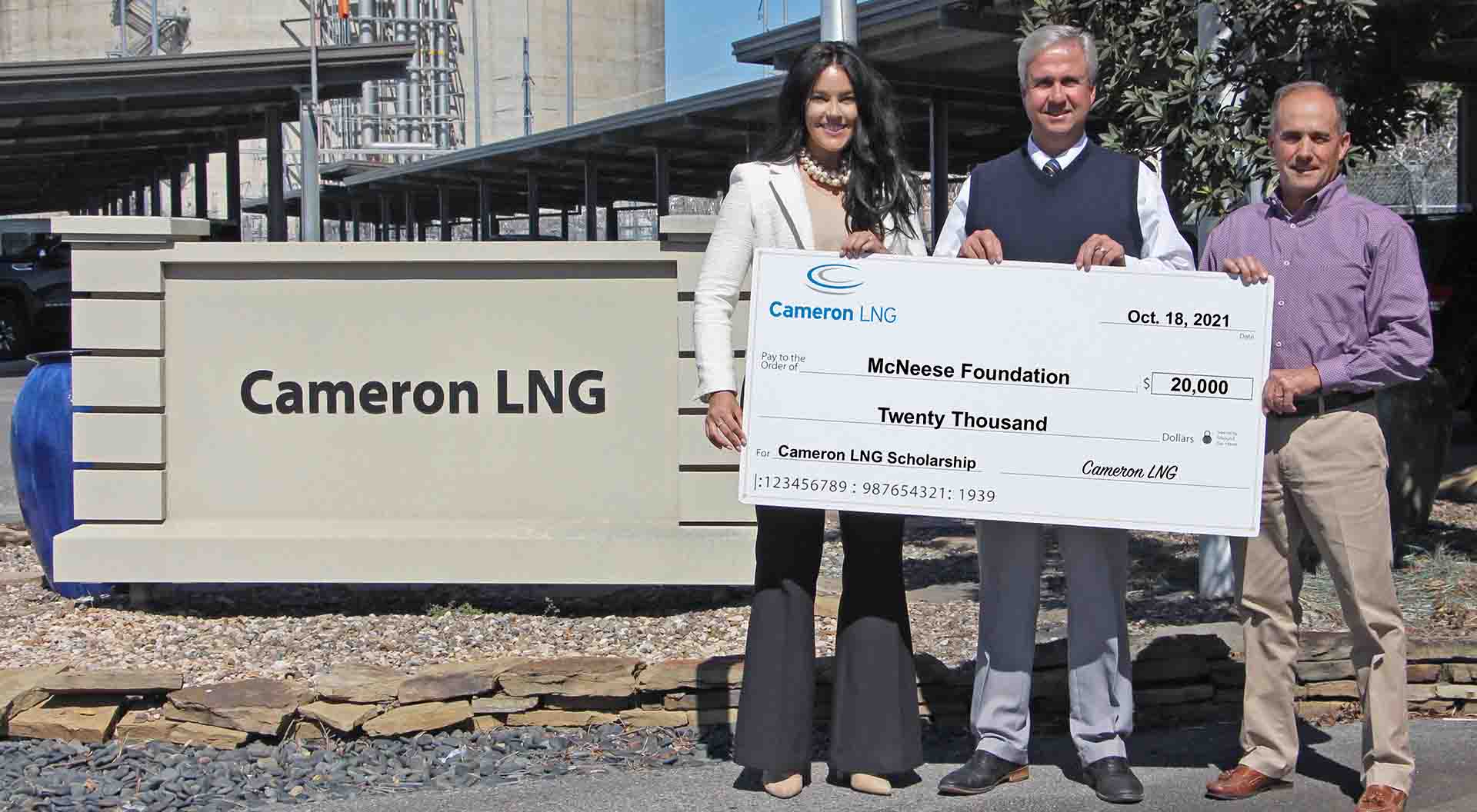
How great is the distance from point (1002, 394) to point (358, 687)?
2192 mm

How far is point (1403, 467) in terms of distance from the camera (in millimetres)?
8062

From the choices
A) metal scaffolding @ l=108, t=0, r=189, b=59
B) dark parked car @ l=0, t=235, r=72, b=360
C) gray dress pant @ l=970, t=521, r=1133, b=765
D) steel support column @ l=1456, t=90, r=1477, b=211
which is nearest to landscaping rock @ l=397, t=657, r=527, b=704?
gray dress pant @ l=970, t=521, r=1133, b=765

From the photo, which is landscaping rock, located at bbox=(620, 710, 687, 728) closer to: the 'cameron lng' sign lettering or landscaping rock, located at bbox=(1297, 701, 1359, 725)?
the 'cameron lng' sign lettering

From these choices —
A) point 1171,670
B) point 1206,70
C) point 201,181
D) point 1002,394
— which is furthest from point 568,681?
point 201,181

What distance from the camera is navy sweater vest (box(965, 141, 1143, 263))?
4281mm

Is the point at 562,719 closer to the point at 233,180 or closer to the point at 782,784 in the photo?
the point at 782,784

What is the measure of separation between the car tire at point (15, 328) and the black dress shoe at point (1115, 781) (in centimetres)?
2482

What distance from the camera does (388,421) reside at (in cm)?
687

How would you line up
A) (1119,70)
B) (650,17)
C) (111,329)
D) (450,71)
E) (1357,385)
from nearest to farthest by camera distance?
(1357,385), (1119,70), (111,329), (450,71), (650,17)

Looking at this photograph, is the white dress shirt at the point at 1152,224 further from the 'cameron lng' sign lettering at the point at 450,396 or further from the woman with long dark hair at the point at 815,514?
the 'cameron lng' sign lettering at the point at 450,396

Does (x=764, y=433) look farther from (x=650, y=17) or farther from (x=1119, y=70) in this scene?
(x=650, y=17)

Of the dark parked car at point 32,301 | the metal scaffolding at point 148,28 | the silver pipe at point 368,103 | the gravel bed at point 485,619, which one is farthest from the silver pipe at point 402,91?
the gravel bed at point 485,619

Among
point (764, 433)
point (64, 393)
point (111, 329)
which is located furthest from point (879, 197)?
point (64, 393)

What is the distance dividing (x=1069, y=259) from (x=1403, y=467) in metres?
4.44
